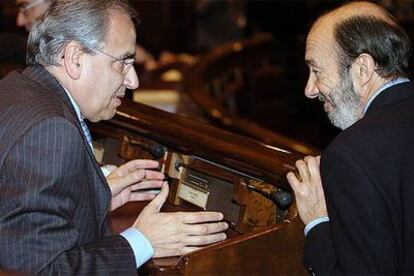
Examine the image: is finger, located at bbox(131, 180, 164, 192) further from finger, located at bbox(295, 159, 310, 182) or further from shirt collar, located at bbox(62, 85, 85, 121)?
finger, located at bbox(295, 159, 310, 182)

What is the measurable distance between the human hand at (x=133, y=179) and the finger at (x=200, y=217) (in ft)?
1.37

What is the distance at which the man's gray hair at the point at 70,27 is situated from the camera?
6.57ft

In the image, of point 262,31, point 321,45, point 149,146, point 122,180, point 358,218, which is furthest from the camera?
point 262,31

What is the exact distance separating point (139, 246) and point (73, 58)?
1.67ft

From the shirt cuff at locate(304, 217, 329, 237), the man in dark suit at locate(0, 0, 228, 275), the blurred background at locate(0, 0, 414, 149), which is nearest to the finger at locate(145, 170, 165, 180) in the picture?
the man in dark suit at locate(0, 0, 228, 275)

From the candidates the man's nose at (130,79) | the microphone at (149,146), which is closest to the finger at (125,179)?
the microphone at (149,146)

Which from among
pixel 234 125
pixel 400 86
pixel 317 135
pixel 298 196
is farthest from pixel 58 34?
pixel 317 135

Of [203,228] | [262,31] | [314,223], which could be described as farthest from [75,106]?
[262,31]

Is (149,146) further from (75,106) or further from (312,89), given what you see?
(312,89)

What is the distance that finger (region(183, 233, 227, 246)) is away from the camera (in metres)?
2.04

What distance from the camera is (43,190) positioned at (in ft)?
5.87

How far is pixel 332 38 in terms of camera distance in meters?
2.02

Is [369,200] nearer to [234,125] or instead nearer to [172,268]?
[172,268]

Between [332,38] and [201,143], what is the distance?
1.85 feet
